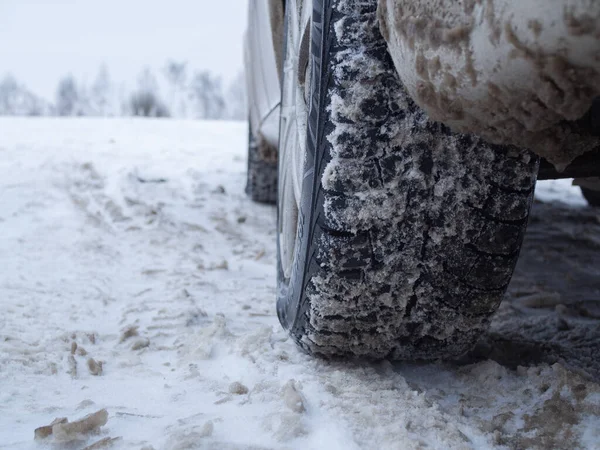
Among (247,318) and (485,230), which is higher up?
(485,230)

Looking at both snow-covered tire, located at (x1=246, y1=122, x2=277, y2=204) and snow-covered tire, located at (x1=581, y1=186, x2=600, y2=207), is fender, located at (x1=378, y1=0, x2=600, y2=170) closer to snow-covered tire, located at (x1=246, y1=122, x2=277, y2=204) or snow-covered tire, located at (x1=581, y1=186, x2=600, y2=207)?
snow-covered tire, located at (x1=246, y1=122, x2=277, y2=204)

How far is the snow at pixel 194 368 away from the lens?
107cm

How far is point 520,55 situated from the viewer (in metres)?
0.69

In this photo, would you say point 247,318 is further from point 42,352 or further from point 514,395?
point 514,395

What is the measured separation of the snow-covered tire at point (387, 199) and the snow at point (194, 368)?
0.18 meters

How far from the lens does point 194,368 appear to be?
1.35 metres

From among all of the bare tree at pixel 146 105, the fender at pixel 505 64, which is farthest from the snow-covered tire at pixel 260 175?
the bare tree at pixel 146 105

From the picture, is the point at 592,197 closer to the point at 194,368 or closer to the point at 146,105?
the point at 194,368

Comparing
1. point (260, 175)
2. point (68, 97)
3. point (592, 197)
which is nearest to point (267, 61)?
point (260, 175)

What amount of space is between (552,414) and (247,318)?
0.88 meters

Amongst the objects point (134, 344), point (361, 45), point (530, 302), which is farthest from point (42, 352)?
point (530, 302)

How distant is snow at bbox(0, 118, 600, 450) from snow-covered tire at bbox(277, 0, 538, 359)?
0.58ft

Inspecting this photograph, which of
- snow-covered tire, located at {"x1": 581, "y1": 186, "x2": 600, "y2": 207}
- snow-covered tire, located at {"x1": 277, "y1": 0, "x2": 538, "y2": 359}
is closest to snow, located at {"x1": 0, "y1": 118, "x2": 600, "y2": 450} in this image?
snow-covered tire, located at {"x1": 277, "y1": 0, "x2": 538, "y2": 359}

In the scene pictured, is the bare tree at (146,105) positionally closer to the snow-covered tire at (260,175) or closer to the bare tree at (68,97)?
the bare tree at (68,97)
